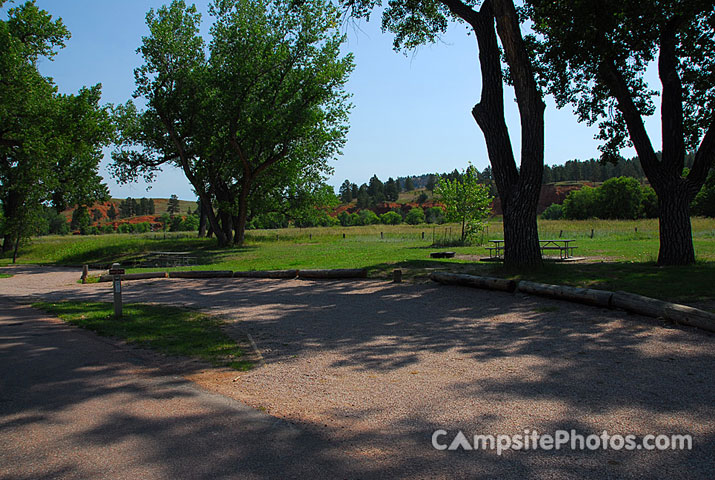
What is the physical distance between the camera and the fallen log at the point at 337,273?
1487 cm

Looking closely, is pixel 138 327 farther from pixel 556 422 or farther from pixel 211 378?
pixel 556 422

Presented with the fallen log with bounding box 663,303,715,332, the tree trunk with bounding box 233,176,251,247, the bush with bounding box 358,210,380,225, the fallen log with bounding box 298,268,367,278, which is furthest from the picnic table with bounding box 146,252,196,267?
the bush with bounding box 358,210,380,225

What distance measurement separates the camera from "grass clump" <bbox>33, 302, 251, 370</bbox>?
259 inches

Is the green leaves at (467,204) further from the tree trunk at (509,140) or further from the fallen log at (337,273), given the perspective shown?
the tree trunk at (509,140)

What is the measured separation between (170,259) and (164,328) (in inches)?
781

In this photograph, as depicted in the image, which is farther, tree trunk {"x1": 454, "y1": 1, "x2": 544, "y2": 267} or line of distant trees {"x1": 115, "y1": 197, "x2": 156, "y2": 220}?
line of distant trees {"x1": 115, "y1": 197, "x2": 156, "y2": 220}

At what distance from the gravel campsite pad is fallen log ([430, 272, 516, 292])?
1.10 m

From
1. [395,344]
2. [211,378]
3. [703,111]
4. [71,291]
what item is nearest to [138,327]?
[211,378]

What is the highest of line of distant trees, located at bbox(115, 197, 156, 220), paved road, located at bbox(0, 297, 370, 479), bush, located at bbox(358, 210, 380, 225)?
line of distant trees, located at bbox(115, 197, 156, 220)

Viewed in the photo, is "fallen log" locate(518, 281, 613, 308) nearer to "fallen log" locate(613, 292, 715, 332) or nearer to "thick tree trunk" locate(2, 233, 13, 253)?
"fallen log" locate(613, 292, 715, 332)

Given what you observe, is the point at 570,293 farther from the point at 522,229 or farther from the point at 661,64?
the point at 661,64

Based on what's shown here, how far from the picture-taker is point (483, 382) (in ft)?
16.5

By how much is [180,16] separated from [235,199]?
11.8 meters

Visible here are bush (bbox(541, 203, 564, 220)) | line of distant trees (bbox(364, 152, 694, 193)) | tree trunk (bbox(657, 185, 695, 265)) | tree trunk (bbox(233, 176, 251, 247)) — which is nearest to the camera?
tree trunk (bbox(657, 185, 695, 265))
